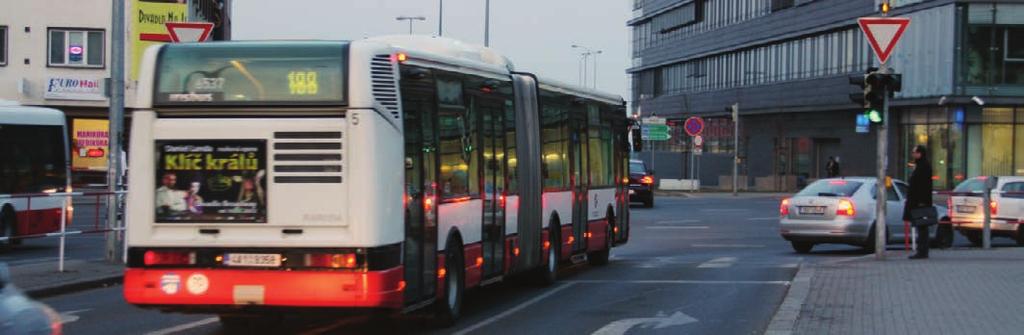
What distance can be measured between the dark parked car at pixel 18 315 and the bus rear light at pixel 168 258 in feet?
16.7

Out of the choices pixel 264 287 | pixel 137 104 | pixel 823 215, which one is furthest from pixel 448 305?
pixel 823 215

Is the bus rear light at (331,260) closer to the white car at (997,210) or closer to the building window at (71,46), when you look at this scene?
the white car at (997,210)

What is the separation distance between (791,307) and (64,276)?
8.98 m

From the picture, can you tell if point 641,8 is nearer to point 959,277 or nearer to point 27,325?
point 959,277

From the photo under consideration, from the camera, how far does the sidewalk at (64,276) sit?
51.5ft

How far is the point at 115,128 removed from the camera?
19.2 metres

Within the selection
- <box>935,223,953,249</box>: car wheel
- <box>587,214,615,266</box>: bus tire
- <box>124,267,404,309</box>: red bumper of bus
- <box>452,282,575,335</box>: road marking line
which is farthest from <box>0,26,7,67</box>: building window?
<box>124,267,404,309</box>: red bumper of bus

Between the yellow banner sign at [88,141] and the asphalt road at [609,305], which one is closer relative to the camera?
the asphalt road at [609,305]

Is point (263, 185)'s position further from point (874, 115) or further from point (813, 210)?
point (813, 210)

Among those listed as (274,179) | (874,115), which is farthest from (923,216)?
(274,179)

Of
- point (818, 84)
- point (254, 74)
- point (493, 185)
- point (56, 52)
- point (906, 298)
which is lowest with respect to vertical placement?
point (906, 298)

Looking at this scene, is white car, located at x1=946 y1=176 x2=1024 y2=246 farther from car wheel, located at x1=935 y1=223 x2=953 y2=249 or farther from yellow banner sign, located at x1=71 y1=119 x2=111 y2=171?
yellow banner sign, located at x1=71 y1=119 x2=111 y2=171

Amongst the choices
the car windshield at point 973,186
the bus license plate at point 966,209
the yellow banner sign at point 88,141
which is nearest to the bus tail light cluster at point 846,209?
the bus license plate at point 966,209

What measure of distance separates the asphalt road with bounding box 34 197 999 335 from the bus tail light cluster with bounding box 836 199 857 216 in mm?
804
